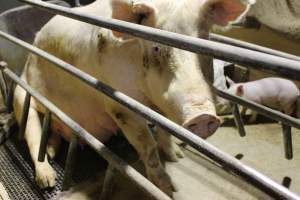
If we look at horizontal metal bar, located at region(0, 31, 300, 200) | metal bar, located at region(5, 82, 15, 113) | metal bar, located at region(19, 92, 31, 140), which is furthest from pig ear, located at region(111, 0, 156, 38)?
metal bar, located at region(5, 82, 15, 113)

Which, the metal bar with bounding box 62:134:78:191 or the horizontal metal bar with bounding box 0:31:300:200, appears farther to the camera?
the metal bar with bounding box 62:134:78:191

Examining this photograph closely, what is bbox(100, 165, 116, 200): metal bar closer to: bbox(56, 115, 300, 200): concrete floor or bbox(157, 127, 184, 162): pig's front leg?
bbox(56, 115, 300, 200): concrete floor

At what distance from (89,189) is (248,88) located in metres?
1.34

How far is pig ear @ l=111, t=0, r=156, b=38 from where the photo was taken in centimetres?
109

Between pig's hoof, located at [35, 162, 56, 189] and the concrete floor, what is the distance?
14 centimetres

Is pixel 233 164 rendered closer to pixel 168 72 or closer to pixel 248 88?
pixel 168 72

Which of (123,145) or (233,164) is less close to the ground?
(233,164)

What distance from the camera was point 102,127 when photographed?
2.05 meters

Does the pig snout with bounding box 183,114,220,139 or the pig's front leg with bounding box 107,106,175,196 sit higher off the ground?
the pig snout with bounding box 183,114,220,139

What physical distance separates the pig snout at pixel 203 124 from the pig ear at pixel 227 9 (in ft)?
1.34

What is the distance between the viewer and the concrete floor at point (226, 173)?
1.72 meters

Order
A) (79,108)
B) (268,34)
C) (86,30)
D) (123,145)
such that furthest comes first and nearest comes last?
(268,34) < (123,145) < (79,108) < (86,30)

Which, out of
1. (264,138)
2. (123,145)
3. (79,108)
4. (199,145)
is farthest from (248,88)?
(199,145)

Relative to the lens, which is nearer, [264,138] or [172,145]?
[172,145]
